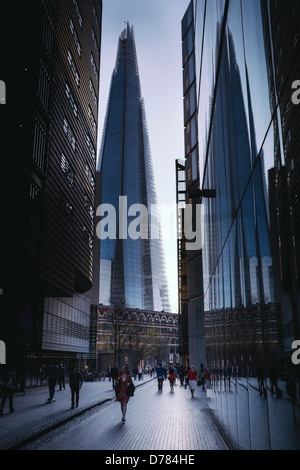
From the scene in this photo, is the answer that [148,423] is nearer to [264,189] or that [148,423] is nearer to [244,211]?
[244,211]

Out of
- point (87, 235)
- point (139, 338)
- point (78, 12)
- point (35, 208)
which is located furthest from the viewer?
point (139, 338)

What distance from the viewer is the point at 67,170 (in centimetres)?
3023

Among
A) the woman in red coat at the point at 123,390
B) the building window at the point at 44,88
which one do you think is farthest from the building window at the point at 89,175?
the woman in red coat at the point at 123,390

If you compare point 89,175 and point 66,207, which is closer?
point 66,207

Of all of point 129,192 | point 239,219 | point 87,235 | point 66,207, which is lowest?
point 239,219

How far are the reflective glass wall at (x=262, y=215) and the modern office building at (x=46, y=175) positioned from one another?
1465 cm

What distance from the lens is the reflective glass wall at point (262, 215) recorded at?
3.78 meters

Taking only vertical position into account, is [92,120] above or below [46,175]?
above

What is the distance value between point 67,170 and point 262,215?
2644 centimetres

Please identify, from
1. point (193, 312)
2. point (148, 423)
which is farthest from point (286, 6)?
point (193, 312)

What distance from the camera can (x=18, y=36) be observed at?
22625 mm

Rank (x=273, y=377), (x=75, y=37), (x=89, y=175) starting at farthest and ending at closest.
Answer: (x=89, y=175), (x=75, y=37), (x=273, y=377)

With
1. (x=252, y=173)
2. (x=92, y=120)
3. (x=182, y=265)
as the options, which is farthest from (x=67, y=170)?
(x=182, y=265)

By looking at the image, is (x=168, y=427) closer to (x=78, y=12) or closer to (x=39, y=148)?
(x=39, y=148)
